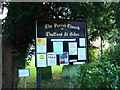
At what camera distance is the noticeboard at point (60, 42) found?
12.6ft

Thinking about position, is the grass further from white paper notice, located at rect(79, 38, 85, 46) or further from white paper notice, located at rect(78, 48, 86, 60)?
white paper notice, located at rect(79, 38, 85, 46)

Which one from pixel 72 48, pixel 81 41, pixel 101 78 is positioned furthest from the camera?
pixel 81 41

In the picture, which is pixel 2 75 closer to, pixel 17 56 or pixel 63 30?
pixel 17 56

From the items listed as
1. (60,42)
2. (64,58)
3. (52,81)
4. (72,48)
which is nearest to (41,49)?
(60,42)

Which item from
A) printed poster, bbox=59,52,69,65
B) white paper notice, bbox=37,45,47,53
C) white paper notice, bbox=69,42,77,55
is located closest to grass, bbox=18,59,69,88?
printed poster, bbox=59,52,69,65

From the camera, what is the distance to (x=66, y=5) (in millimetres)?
4590

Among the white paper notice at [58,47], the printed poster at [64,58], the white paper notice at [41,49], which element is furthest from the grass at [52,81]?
the white paper notice at [41,49]

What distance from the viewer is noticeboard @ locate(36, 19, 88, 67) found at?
12.6ft

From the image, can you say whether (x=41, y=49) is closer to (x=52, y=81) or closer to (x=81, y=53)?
(x=81, y=53)

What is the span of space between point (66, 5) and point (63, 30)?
36.6 inches

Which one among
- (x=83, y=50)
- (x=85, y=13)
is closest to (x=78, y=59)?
(x=83, y=50)

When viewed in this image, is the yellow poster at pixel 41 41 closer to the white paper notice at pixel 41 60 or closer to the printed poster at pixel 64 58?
the white paper notice at pixel 41 60

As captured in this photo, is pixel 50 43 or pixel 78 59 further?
pixel 78 59

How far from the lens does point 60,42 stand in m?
4.05
